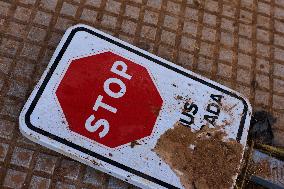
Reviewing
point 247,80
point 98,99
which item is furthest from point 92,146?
point 247,80

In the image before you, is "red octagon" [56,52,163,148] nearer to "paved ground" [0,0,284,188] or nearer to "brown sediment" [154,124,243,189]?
"brown sediment" [154,124,243,189]

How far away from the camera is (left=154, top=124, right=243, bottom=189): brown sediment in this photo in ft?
7.87

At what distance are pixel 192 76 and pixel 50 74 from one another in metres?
0.92

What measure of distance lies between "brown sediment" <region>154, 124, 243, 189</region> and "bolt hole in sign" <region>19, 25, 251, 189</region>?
10mm

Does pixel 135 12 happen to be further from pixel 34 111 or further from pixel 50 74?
pixel 34 111

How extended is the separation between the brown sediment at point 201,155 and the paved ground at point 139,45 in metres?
0.36

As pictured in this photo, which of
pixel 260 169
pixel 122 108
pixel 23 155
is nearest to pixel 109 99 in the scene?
pixel 122 108

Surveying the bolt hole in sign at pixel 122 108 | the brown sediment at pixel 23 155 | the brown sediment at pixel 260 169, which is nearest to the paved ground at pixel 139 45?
the brown sediment at pixel 23 155

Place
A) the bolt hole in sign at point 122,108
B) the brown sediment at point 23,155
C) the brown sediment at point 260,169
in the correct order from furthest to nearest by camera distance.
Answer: the brown sediment at point 260,169
the brown sediment at point 23,155
the bolt hole in sign at point 122,108

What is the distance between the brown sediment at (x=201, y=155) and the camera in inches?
94.4

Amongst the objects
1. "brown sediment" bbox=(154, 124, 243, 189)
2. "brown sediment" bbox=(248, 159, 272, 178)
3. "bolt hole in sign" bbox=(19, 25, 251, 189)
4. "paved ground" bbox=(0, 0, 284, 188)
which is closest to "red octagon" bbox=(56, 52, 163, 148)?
"bolt hole in sign" bbox=(19, 25, 251, 189)

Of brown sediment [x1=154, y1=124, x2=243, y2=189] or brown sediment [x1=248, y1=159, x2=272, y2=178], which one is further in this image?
brown sediment [x1=248, y1=159, x2=272, y2=178]

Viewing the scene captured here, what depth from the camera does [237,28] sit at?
10.8ft

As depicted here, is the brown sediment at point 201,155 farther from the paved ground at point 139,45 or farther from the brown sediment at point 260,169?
the paved ground at point 139,45
